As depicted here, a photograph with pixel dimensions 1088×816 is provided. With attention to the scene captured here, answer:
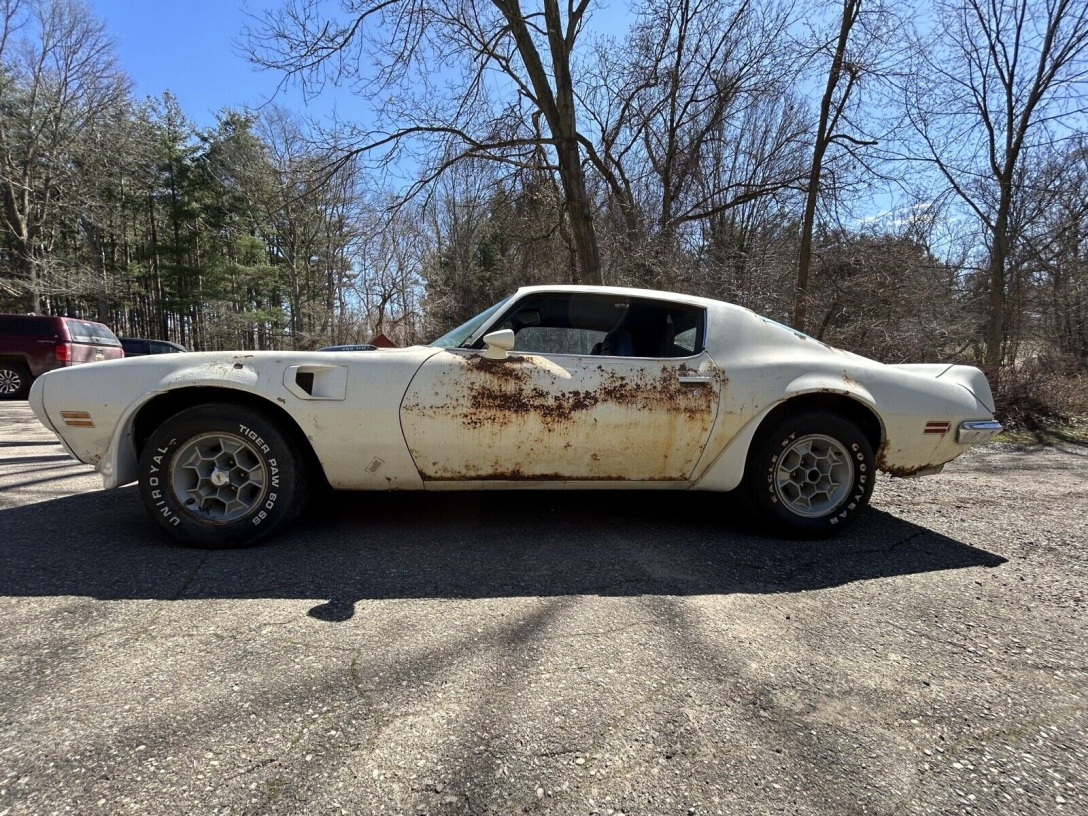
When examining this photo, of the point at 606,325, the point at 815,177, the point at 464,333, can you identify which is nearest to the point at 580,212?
the point at 815,177

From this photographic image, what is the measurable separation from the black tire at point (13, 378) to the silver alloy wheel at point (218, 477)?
37.5 feet

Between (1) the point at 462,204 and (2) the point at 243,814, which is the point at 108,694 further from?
(1) the point at 462,204

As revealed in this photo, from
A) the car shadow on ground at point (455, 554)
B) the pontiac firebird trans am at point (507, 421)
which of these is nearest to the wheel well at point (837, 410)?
the pontiac firebird trans am at point (507, 421)

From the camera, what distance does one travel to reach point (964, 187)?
1009cm

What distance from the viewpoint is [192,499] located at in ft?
9.32

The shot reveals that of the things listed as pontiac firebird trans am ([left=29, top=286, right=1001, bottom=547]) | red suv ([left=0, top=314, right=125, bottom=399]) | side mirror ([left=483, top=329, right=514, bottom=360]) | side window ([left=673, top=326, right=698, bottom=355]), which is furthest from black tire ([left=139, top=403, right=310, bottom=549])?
red suv ([left=0, top=314, right=125, bottom=399])

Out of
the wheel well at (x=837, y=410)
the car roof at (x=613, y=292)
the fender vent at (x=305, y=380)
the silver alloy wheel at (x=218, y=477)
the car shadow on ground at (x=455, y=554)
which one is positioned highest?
the car roof at (x=613, y=292)

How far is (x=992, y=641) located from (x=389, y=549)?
8.92ft

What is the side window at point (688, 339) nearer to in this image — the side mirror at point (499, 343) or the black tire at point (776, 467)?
the black tire at point (776, 467)

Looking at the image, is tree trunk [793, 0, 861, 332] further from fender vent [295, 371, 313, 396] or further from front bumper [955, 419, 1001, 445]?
fender vent [295, 371, 313, 396]

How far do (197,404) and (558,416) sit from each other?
2.00m

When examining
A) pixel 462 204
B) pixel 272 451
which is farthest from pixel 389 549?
pixel 462 204

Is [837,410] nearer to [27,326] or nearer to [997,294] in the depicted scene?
[997,294]

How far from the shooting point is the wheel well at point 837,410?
124 inches
